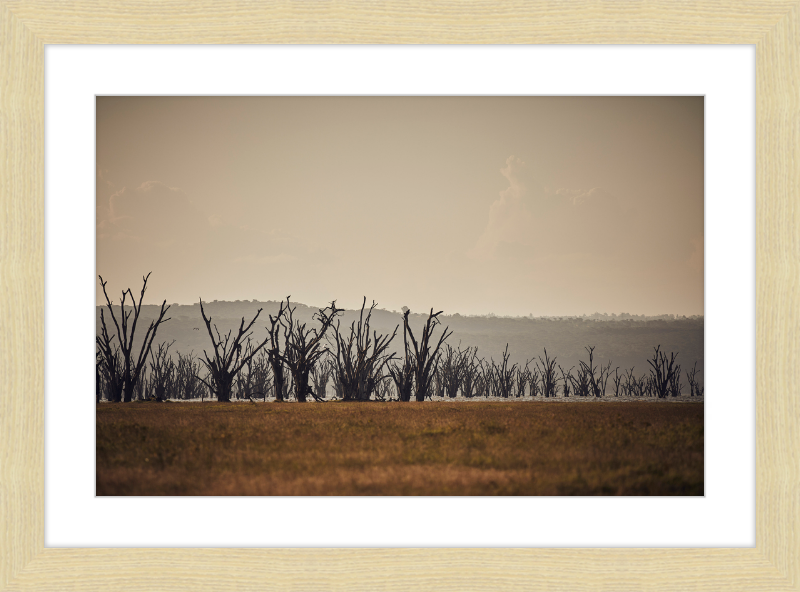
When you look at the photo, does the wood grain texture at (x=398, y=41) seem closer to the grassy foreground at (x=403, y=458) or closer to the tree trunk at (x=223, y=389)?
the grassy foreground at (x=403, y=458)

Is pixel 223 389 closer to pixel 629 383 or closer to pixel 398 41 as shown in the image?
pixel 398 41

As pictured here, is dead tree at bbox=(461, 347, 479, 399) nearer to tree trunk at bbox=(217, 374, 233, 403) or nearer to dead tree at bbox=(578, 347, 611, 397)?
dead tree at bbox=(578, 347, 611, 397)

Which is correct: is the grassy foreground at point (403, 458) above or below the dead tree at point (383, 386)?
above

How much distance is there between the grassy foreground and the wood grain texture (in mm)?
507

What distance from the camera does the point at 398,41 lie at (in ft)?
14.6

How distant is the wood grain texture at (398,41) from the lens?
4027mm

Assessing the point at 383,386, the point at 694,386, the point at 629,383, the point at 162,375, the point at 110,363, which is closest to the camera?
the point at 694,386

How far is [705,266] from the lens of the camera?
4480 mm

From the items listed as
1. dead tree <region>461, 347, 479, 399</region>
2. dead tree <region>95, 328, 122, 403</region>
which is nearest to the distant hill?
dead tree <region>95, 328, 122, 403</region>

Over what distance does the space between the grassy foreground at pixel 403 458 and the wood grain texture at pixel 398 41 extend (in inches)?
20.0

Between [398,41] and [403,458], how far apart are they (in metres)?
3.65

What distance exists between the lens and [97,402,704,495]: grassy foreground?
4.46 m

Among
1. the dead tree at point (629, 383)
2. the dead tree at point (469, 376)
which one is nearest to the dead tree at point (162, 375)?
the dead tree at point (469, 376)

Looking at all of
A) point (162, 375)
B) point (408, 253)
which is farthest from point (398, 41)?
point (162, 375)
